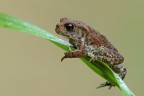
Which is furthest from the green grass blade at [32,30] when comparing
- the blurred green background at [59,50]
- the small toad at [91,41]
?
the blurred green background at [59,50]

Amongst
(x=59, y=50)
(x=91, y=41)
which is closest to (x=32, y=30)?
(x=91, y=41)

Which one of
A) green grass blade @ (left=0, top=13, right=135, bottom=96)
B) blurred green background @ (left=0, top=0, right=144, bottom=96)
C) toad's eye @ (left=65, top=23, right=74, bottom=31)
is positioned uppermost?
blurred green background @ (left=0, top=0, right=144, bottom=96)

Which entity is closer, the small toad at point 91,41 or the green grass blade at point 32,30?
the green grass blade at point 32,30

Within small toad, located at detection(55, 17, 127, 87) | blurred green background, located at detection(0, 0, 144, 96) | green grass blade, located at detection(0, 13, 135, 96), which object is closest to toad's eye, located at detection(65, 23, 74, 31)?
small toad, located at detection(55, 17, 127, 87)

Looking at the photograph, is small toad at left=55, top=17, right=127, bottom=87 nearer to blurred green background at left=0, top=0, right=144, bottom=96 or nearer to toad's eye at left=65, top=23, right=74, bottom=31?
toad's eye at left=65, top=23, right=74, bottom=31

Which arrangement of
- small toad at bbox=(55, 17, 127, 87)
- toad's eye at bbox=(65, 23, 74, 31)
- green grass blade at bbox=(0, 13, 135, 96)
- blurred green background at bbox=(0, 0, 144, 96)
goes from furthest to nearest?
blurred green background at bbox=(0, 0, 144, 96)
toad's eye at bbox=(65, 23, 74, 31)
small toad at bbox=(55, 17, 127, 87)
green grass blade at bbox=(0, 13, 135, 96)

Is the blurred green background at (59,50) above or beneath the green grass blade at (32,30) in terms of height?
above

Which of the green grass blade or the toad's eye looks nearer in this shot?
the green grass blade

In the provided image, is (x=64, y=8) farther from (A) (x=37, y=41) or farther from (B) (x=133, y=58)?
(B) (x=133, y=58)

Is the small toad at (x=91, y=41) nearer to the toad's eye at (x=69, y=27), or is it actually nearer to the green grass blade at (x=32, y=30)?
the toad's eye at (x=69, y=27)
